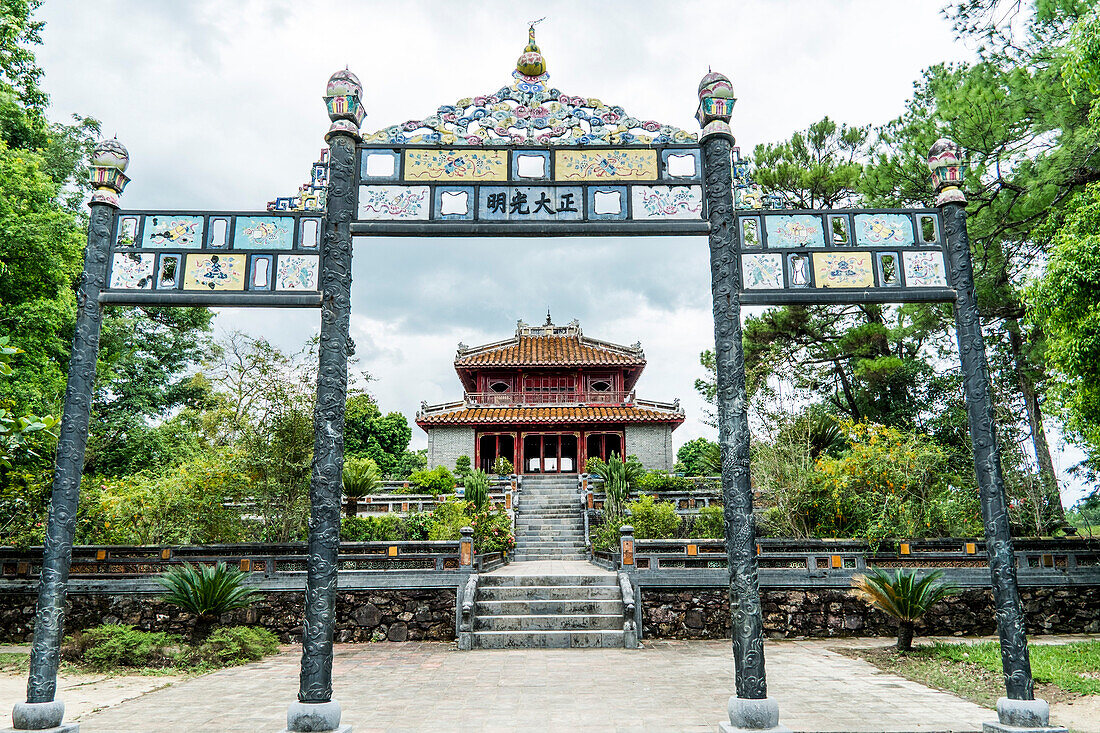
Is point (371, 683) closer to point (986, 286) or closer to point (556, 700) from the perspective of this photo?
point (556, 700)

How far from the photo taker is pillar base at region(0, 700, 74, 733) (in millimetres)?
3992

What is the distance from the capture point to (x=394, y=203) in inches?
187

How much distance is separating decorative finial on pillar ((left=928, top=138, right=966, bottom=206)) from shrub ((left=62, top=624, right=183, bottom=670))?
8710 millimetres

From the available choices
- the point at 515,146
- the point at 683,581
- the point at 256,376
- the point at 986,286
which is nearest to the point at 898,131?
the point at 986,286

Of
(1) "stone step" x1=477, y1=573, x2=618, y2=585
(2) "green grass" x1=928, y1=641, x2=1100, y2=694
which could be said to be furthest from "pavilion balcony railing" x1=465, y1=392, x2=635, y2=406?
(2) "green grass" x1=928, y1=641, x2=1100, y2=694

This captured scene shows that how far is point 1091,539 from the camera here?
9.00 m

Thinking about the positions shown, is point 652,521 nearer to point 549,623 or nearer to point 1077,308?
point 549,623

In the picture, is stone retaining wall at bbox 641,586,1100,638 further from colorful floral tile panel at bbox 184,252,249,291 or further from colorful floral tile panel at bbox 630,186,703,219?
colorful floral tile panel at bbox 184,252,249,291

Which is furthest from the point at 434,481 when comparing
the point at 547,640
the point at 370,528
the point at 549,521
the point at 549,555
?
the point at 547,640

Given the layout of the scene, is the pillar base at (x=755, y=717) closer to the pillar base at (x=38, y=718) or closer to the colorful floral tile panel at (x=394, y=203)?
the colorful floral tile panel at (x=394, y=203)

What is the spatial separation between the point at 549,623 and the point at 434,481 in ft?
28.5

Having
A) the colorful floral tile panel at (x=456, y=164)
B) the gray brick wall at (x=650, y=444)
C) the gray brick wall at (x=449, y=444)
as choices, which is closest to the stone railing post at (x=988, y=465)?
the colorful floral tile panel at (x=456, y=164)

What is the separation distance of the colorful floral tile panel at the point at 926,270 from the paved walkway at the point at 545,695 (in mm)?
3063

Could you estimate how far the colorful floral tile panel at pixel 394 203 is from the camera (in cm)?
472
